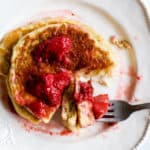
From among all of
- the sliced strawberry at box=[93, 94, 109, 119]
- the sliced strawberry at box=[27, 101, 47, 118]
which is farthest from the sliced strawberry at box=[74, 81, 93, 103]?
the sliced strawberry at box=[27, 101, 47, 118]

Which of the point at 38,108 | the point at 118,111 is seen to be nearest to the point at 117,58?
the point at 118,111

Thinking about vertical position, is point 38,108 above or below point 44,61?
below

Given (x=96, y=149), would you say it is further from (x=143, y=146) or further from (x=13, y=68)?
(x=13, y=68)

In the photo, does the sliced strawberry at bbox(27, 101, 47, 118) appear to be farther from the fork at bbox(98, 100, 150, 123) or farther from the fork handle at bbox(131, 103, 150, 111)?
the fork handle at bbox(131, 103, 150, 111)

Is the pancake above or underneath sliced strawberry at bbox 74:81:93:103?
above

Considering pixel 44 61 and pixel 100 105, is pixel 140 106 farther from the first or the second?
pixel 44 61

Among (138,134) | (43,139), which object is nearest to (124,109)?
(138,134)

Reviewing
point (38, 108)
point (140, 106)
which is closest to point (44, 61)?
point (38, 108)

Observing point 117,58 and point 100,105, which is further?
point 117,58
